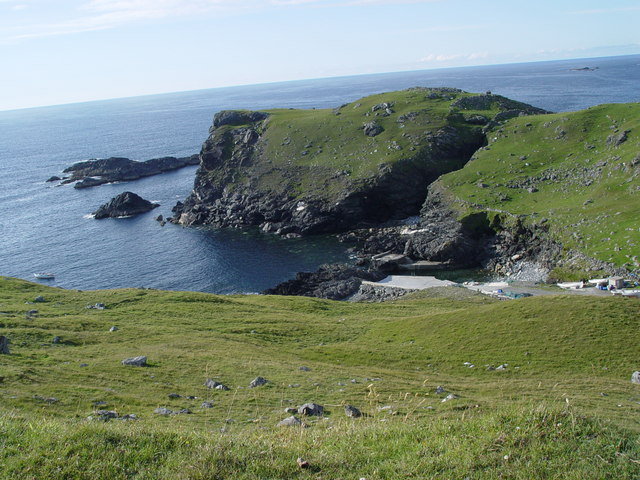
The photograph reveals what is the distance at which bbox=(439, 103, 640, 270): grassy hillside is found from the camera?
74.5 m

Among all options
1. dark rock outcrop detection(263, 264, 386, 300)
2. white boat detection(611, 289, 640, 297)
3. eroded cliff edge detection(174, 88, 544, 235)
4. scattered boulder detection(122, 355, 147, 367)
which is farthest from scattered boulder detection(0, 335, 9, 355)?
eroded cliff edge detection(174, 88, 544, 235)

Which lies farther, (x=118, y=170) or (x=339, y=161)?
(x=118, y=170)

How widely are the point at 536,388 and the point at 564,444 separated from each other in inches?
531

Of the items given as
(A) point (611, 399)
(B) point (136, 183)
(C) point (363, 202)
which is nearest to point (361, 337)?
(A) point (611, 399)

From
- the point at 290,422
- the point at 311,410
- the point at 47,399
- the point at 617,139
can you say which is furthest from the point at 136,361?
the point at 617,139

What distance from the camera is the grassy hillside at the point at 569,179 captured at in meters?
74.5

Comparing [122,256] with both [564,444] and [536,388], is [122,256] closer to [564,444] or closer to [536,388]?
[536,388]

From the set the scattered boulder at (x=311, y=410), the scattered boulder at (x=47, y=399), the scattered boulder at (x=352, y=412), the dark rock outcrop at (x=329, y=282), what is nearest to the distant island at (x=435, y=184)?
the dark rock outcrop at (x=329, y=282)

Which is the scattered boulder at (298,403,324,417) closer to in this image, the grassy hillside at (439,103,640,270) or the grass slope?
the grassy hillside at (439,103,640,270)

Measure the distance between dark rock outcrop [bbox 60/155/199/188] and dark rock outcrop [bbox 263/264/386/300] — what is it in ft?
416

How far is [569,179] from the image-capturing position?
9644 centimetres

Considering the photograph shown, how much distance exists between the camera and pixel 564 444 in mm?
13531

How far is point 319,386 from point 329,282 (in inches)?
2038

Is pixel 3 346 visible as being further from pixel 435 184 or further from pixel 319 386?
pixel 435 184
